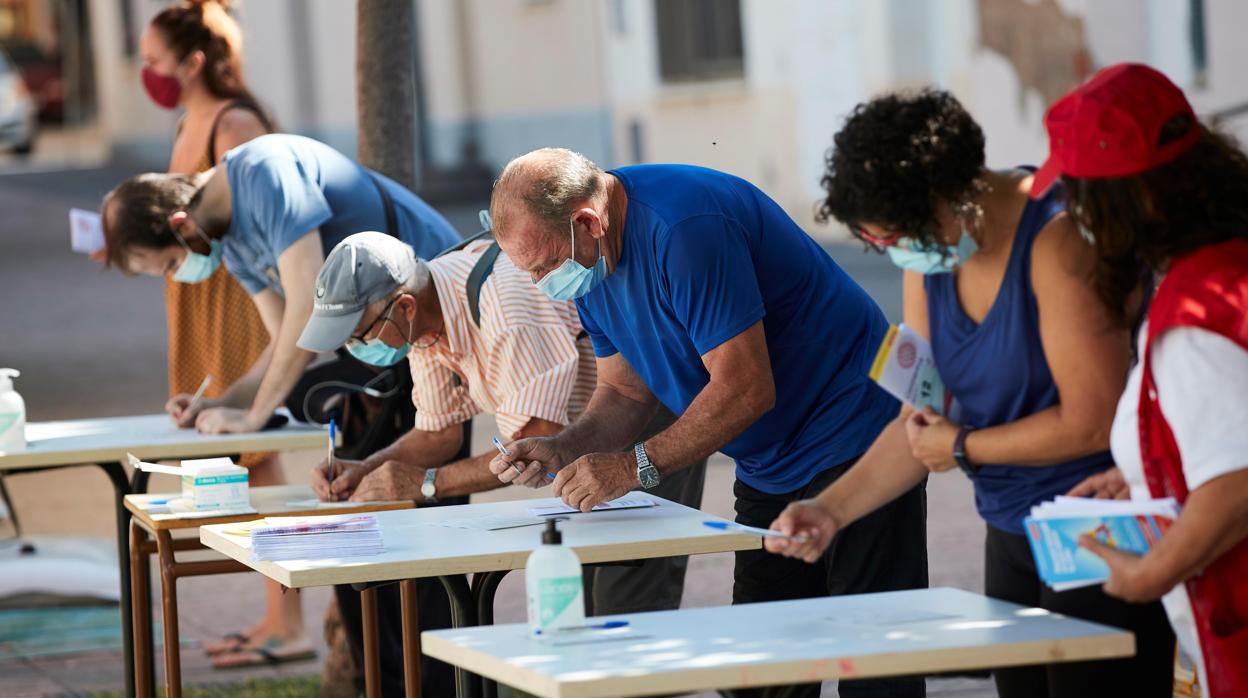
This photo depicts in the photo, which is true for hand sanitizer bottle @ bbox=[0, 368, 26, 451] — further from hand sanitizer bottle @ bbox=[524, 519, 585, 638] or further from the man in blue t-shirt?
hand sanitizer bottle @ bbox=[524, 519, 585, 638]

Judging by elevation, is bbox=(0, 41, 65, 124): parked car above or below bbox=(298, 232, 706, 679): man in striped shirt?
above

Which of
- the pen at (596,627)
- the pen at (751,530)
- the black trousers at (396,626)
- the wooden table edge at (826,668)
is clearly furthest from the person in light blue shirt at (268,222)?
the wooden table edge at (826,668)

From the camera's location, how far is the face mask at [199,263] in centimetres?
500

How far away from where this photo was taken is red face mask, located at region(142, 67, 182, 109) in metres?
5.86

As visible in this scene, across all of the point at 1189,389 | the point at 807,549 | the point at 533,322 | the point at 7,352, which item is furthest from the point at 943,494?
the point at 7,352

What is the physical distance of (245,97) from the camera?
19.4 feet

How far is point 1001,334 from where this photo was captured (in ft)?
9.39

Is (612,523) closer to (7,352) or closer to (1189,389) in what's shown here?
(1189,389)

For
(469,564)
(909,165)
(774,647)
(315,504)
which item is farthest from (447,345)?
(774,647)

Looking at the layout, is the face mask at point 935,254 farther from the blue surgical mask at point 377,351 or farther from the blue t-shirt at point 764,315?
the blue surgical mask at point 377,351

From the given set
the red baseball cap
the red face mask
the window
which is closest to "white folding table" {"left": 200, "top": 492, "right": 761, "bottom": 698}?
the red baseball cap

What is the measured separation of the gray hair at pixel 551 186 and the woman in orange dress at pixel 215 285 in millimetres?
2416

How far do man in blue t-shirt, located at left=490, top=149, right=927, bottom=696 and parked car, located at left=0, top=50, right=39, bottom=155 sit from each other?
24.1 m

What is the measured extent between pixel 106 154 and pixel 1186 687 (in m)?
23.9
